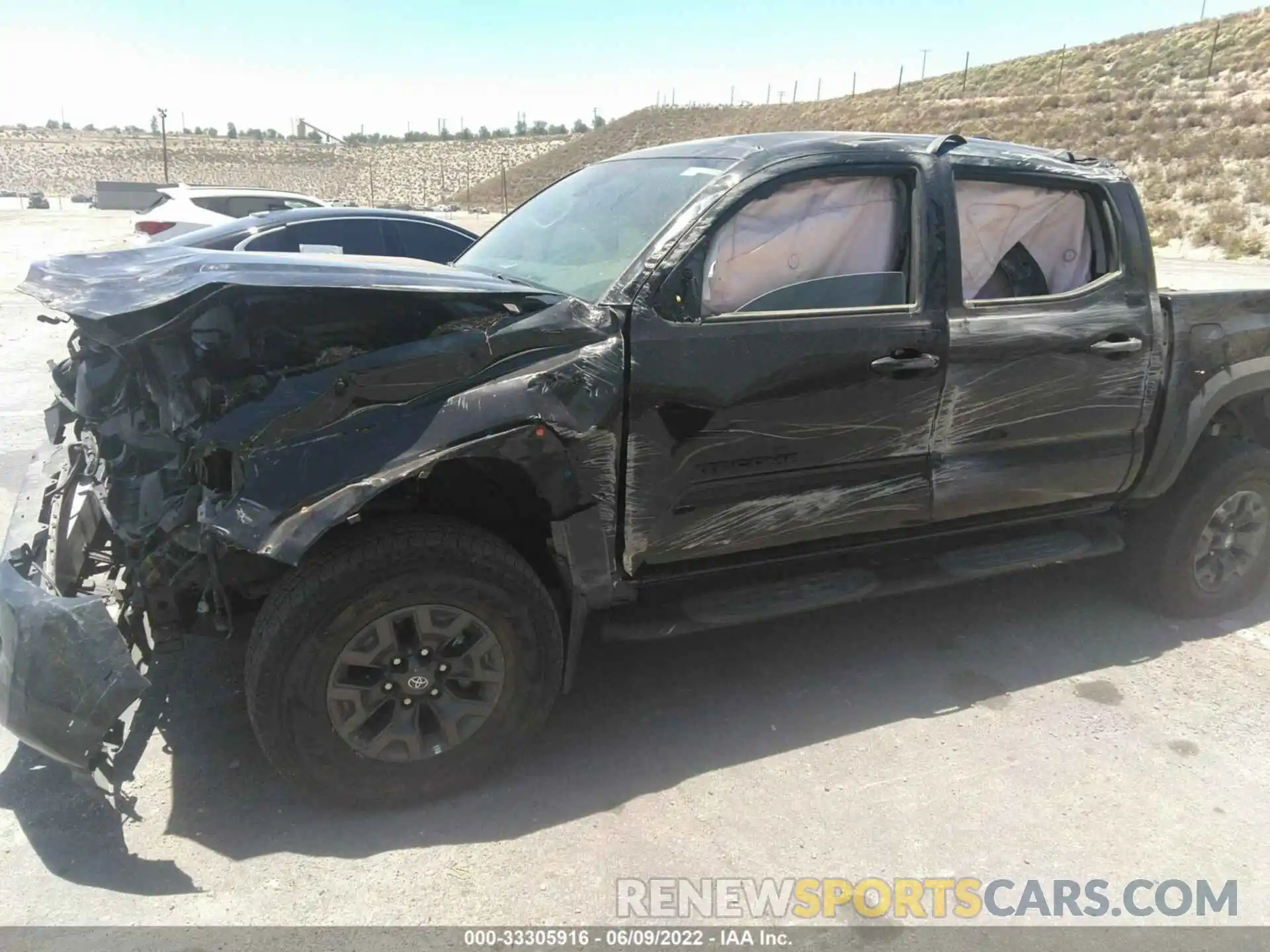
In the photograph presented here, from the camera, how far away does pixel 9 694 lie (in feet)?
7.64

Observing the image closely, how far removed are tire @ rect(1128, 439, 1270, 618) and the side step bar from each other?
203mm

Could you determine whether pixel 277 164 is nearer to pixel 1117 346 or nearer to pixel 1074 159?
pixel 1074 159

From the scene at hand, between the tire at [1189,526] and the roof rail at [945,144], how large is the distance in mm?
1869

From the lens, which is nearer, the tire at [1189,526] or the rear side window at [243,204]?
the tire at [1189,526]

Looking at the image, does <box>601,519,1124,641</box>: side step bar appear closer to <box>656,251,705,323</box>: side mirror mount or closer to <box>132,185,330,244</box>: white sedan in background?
<box>656,251,705,323</box>: side mirror mount

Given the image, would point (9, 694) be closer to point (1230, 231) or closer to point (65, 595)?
point (65, 595)

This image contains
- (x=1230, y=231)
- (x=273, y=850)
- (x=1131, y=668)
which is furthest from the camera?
(x=1230, y=231)

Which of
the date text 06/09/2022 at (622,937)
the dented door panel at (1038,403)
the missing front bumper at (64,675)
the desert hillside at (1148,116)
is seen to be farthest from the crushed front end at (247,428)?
the desert hillside at (1148,116)

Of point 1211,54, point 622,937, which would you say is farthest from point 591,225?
point 1211,54

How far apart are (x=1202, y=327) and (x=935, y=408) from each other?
1.49 m

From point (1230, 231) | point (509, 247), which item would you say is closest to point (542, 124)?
point (1230, 231)

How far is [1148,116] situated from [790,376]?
36390 millimetres

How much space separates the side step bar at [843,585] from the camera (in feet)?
10.0

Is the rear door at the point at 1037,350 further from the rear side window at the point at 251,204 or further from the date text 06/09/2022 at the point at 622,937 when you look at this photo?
the rear side window at the point at 251,204
